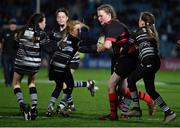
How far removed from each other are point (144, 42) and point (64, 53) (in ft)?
6.09

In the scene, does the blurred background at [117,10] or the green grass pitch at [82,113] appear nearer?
the green grass pitch at [82,113]

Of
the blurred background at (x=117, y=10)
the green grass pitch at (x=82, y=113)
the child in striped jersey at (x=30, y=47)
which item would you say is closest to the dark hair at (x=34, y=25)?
the child in striped jersey at (x=30, y=47)

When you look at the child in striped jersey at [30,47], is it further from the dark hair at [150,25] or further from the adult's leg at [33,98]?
the dark hair at [150,25]

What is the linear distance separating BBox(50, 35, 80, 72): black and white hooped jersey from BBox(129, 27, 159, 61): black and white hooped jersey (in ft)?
4.60

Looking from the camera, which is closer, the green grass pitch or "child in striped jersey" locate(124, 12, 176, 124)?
the green grass pitch

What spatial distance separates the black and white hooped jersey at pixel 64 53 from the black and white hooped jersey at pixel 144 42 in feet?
4.60

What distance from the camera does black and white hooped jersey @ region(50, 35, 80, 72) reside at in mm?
13555

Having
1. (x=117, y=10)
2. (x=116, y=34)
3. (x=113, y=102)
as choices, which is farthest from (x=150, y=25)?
(x=117, y=10)

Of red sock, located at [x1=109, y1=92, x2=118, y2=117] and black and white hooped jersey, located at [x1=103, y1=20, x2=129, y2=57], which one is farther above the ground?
black and white hooped jersey, located at [x1=103, y1=20, x2=129, y2=57]

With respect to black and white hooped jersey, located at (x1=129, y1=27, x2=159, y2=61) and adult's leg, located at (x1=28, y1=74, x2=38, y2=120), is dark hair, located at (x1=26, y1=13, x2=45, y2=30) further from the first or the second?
black and white hooped jersey, located at (x1=129, y1=27, x2=159, y2=61)

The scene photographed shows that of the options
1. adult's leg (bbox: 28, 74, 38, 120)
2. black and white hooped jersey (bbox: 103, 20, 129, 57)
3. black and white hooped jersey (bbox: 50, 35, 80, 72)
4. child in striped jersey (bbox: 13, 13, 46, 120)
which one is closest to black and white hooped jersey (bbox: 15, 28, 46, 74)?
child in striped jersey (bbox: 13, 13, 46, 120)

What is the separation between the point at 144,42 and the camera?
41.8ft

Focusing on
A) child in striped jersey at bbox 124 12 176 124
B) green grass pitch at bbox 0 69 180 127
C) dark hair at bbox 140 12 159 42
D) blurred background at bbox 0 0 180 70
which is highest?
blurred background at bbox 0 0 180 70

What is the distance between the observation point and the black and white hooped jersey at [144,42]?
12.8m
